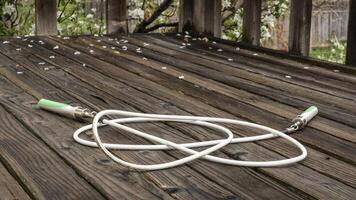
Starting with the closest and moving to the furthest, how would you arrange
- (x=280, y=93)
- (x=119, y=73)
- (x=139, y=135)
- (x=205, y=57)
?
(x=139, y=135)
(x=280, y=93)
(x=119, y=73)
(x=205, y=57)

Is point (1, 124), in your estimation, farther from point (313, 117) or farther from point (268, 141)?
point (313, 117)

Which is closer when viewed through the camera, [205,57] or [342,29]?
[205,57]

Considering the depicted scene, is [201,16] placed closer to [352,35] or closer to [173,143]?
[352,35]

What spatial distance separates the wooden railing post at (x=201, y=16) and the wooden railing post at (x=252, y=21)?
0.90 feet

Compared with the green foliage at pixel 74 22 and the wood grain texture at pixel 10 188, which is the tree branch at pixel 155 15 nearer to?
the green foliage at pixel 74 22

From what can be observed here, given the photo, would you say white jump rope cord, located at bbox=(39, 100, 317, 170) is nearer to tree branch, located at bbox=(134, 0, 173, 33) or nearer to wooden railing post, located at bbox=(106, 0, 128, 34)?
wooden railing post, located at bbox=(106, 0, 128, 34)

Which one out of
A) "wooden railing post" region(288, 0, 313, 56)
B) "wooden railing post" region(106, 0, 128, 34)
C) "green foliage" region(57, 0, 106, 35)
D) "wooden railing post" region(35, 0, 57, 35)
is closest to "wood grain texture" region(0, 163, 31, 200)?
"wooden railing post" region(288, 0, 313, 56)

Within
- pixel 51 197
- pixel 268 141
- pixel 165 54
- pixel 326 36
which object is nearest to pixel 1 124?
pixel 51 197

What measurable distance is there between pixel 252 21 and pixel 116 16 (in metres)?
0.84

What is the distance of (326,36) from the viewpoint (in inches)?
430

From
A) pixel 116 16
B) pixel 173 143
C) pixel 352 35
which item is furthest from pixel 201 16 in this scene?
pixel 173 143

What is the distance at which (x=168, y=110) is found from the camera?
1.98 m

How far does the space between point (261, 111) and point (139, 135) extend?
51cm

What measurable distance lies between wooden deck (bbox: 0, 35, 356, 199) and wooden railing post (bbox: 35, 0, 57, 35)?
124 mm
